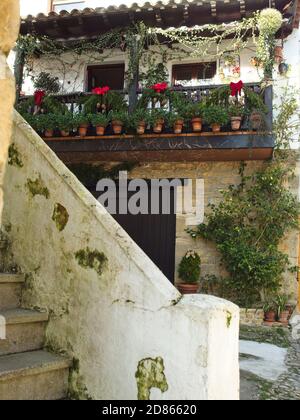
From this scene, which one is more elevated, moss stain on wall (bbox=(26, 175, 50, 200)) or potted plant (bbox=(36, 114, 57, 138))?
potted plant (bbox=(36, 114, 57, 138))

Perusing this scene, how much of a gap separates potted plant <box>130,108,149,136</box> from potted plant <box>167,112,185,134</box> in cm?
44

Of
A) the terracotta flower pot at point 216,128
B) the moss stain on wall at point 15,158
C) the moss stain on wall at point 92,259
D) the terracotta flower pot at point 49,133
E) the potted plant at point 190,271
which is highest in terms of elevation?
the terracotta flower pot at point 49,133

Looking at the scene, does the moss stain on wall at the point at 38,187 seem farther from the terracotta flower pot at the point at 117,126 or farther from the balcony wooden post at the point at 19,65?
the balcony wooden post at the point at 19,65

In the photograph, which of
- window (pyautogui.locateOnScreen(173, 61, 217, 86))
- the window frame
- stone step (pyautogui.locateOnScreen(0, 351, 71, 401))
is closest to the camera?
stone step (pyautogui.locateOnScreen(0, 351, 71, 401))

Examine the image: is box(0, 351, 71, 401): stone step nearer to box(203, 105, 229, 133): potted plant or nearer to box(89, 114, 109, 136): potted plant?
box(203, 105, 229, 133): potted plant

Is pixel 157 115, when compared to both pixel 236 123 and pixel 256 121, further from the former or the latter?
pixel 256 121

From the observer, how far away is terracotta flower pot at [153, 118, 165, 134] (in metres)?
7.37

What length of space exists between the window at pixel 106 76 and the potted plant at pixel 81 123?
2.39 meters

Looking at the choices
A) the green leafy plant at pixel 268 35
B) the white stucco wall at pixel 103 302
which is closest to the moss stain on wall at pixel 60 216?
the white stucco wall at pixel 103 302

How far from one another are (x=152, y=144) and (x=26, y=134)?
5021 mm

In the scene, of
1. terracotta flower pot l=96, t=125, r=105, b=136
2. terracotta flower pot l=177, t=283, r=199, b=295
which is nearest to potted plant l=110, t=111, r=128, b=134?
terracotta flower pot l=96, t=125, r=105, b=136

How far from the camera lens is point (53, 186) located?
244cm

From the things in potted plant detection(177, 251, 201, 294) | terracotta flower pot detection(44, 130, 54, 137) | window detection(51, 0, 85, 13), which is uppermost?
window detection(51, 0, 85, 13)

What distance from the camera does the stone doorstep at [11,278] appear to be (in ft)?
7.86
